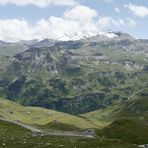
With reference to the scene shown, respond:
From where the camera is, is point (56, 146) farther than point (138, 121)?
No

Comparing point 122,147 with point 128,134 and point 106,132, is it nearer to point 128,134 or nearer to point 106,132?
point 128,134

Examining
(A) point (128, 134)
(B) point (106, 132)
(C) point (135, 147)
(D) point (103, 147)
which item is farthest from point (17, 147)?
(B) point (106, 132)

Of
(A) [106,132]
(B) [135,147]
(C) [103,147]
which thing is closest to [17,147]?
(C) [103,147]

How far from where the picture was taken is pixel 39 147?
227 ft

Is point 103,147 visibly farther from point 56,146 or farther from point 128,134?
point 128,134

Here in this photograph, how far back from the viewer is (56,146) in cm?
6988

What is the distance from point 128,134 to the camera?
11131 cm

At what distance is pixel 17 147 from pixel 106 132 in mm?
55252

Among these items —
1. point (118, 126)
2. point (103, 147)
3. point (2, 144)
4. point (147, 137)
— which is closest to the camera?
point (103, 147)

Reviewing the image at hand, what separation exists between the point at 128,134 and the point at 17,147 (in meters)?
47.5

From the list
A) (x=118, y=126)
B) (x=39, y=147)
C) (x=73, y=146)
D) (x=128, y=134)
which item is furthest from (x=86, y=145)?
(x=118, y=126)

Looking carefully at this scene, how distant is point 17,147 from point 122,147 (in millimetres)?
18804

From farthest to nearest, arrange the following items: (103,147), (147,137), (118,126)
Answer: (118,126), (147,137), (103,147)

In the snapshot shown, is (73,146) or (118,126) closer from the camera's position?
(73,146)
